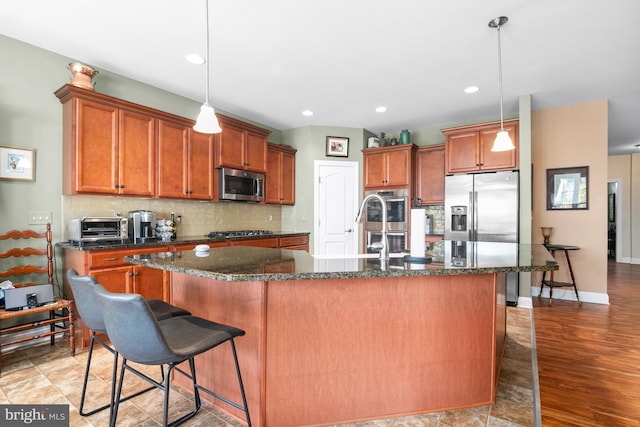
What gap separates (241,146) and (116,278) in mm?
2330

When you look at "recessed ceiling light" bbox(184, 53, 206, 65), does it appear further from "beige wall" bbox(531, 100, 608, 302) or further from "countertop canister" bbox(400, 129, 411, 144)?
"beige wall" bbox(531, 100, 608, 302)

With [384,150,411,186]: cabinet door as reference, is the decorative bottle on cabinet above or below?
below

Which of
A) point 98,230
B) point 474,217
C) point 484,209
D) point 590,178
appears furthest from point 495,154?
point 98,230

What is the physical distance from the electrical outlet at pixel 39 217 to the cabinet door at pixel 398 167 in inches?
166

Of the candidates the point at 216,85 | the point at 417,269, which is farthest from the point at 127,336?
the point at 216,85

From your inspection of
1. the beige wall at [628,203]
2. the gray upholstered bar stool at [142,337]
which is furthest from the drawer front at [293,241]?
the beige wall at [628,203]

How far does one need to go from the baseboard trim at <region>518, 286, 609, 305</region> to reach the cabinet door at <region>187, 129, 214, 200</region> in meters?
4.80

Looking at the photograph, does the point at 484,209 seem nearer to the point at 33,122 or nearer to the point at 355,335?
the point at 355,335

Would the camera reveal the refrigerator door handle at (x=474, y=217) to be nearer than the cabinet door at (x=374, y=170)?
Yes

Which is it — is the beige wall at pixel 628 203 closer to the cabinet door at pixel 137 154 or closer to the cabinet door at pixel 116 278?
the cabinet door at pixel 137 154

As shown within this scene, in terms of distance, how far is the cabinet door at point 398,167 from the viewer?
16.3 ft

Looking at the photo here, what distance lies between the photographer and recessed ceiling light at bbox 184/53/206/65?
300 centimetres

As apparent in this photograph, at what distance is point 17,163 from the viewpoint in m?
2.75

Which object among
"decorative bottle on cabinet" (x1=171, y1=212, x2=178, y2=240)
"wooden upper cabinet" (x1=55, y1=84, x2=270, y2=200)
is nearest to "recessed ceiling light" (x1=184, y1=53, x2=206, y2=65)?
"wooden upper cabinet" (x1=55, y1=84, x2=270, y2=200)
